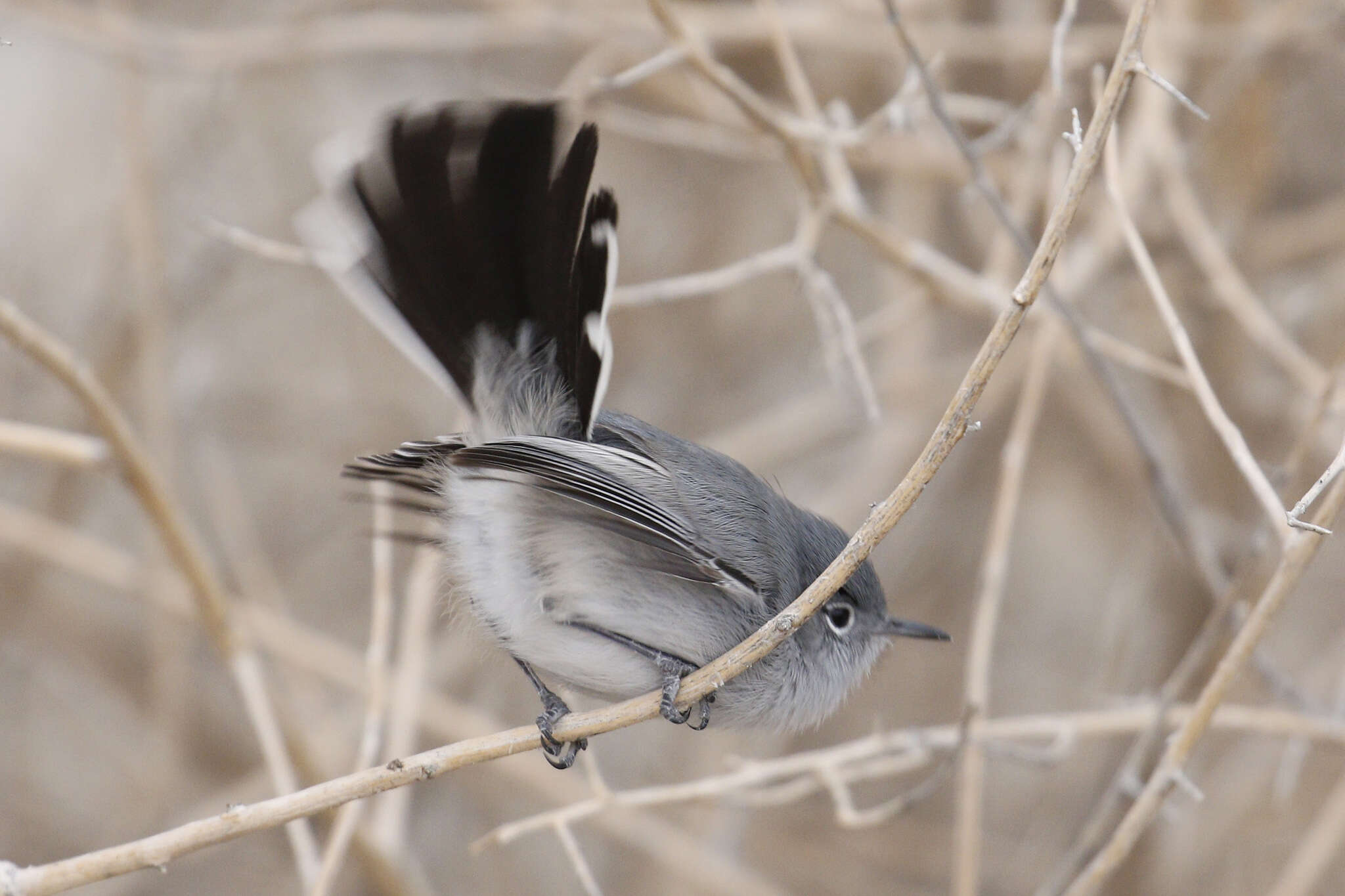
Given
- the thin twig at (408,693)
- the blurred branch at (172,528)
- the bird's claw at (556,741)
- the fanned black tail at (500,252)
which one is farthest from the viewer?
the thin twig at (408,693)

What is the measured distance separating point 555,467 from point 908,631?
0.86 metres

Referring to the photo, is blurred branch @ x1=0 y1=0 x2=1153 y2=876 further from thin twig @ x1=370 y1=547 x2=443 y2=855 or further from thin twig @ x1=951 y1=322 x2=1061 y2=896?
thin twig @ x1=370 y1=547 x2=443 y2=855

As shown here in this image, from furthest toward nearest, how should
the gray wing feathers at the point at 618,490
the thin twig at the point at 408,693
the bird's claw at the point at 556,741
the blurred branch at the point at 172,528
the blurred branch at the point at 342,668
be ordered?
the blurred branch at the point at 342,668
the thin twig at the point at 408,693
the blurred branch at the point at 172,528
the bird's claw at the point at 556,741
the gray wing feathers at the point at 618,490

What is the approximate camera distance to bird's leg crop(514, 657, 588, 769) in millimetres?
1619

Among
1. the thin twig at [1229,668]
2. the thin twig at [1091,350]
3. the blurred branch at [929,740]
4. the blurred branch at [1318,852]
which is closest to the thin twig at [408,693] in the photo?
the blurred branch at [929,740]

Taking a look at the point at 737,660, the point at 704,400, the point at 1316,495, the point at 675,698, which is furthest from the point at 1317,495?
the point at 704,400

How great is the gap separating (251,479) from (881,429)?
2347 millimetres

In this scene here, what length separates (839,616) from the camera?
6.37ft

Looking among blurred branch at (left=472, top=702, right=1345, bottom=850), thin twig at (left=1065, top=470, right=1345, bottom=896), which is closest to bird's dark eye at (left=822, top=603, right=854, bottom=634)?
blurred branch at (left=472, top=702, right=1345, bottom=850)

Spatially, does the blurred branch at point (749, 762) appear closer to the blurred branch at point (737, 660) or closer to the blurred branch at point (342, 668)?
the blurred branch at point (342, 668)

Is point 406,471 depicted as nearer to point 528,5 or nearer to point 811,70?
point 528,5

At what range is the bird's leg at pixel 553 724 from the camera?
1.62 m

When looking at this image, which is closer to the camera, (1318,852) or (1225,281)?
(1318,852)

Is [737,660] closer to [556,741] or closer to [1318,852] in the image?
[556,741]
